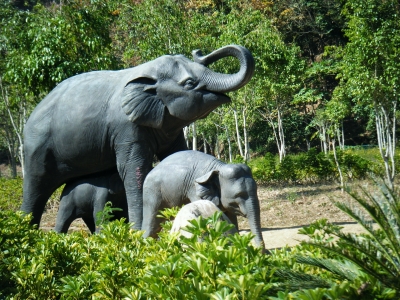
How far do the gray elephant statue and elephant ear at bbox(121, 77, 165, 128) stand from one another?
963 mm

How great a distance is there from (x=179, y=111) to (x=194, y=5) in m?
19.9

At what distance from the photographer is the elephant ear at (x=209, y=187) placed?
627 centimetres

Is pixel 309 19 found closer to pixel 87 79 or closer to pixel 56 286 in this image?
pixel 87 79

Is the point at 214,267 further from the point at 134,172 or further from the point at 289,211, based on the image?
the point at 289,211

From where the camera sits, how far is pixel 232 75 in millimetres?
6969

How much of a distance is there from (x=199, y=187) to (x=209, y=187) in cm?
10

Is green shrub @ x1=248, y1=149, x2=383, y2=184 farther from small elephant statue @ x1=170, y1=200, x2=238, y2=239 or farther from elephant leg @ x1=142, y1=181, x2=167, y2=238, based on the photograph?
small elephant statue @ x1=170, y1=200, x2=238, y2=239

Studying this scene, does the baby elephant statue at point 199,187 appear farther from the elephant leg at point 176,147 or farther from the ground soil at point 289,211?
the ground soil at point 289,211

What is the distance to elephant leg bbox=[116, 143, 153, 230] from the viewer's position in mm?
7301

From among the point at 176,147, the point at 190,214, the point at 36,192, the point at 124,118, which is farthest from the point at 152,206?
the point at 36,192

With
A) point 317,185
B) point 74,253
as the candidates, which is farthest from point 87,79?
point 317,185

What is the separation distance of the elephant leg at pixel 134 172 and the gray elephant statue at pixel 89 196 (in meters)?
0.43

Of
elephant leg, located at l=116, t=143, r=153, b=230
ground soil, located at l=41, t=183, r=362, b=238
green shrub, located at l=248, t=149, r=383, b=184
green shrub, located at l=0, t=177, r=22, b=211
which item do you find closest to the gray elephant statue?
elephant leg, located at l=116, t=143, r=153, b=230

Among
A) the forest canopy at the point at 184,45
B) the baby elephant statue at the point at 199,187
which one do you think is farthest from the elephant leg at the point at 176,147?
the forest canopy at the point at 184,45
